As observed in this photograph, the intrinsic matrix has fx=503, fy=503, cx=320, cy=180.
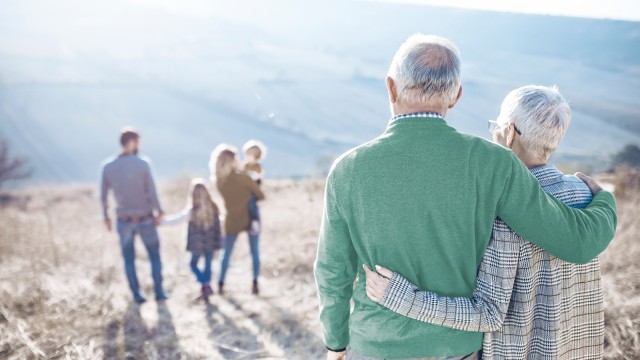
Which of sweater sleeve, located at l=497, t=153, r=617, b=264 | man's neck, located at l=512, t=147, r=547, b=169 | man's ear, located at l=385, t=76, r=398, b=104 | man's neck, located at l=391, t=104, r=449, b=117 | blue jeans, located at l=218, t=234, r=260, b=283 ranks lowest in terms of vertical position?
blue jeans, located at l=218, t=234, r=260, b=283

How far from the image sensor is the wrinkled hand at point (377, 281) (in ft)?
4.23

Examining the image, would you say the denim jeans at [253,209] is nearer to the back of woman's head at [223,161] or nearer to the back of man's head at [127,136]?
the back of woman's head at [223,161]

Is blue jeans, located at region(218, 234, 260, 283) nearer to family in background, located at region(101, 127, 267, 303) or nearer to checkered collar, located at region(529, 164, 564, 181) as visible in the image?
family in background, located at region(101, 127, 267, 303)

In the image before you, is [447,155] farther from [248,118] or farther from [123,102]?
[123,102]

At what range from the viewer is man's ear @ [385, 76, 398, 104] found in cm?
130

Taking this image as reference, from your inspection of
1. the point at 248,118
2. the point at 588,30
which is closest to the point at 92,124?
the point at 248,118

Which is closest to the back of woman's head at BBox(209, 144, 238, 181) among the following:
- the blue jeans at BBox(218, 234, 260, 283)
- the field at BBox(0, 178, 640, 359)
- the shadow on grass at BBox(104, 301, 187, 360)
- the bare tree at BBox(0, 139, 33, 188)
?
the blue jeans at BBox(218, 234, 260, 283)

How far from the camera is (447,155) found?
1.21 metres

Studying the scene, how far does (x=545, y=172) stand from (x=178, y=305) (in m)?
3.56

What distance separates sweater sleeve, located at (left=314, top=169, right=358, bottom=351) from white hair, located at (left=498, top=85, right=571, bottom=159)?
0.58 m

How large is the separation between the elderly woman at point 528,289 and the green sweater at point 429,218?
0.04 m

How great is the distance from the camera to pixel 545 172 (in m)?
1.45

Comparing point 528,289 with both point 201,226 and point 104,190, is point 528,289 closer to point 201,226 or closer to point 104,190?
point 201,226

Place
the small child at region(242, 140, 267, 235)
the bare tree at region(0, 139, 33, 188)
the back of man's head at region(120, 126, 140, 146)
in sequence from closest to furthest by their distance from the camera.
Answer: the back of man's head at region(120, 126, 140, 146) → the small child at region(242, 140, 267, 235) → the bare tree at region(0, 139, 33, 188)
